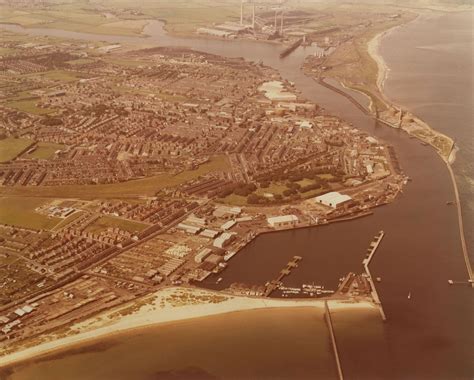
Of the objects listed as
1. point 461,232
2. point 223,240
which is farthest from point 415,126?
point 223,240

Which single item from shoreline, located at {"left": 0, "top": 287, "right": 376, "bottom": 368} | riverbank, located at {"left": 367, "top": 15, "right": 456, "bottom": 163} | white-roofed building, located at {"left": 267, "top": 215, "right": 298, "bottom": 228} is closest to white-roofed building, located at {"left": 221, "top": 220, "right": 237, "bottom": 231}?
white-roofed building, located at {"left": 267, "top": 215, "right": 298, "bottom": 228}

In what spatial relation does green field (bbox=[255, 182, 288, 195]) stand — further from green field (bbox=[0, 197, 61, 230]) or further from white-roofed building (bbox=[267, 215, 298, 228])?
green field (bbox=[0, 197, 61, 230])

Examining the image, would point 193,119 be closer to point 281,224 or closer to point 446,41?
point 281,224

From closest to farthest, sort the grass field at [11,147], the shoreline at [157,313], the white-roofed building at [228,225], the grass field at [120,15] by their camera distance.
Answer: the shoreline at [157,313]
the white-roofed building at [228,225]
the grass field at [11,147]
the grass field at [120,15]

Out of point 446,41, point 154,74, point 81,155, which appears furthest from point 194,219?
point 446,41

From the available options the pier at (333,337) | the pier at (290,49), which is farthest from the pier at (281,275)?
the pier at (290,49)

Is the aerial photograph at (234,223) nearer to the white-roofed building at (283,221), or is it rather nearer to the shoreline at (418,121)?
the white-roofed building at (283,221)

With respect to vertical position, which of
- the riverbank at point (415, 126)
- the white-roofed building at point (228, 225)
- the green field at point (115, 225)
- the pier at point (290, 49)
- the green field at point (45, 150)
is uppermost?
the pier at point (290, 49)
